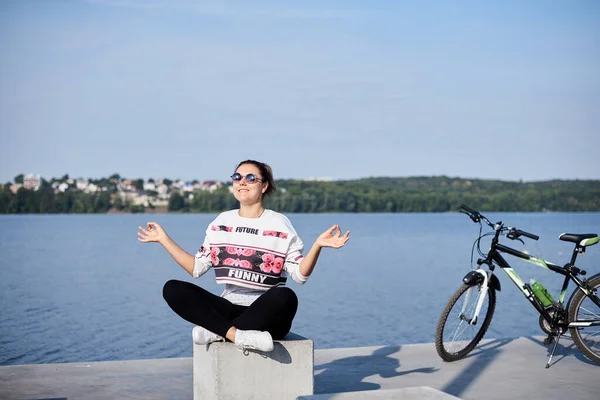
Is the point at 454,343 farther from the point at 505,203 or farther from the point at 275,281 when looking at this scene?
the point at 505,203

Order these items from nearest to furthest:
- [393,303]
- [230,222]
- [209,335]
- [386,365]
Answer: [209,335], [230,222], [386,365], [393,303]

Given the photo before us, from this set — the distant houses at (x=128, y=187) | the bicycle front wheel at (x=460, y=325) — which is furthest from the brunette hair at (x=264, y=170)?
the distant houses at (x=128, y=187)

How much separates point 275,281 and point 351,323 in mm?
12064

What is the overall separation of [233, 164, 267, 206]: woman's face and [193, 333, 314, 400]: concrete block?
2.96 feet

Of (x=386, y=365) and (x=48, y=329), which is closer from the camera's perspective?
(x=386, y=365)

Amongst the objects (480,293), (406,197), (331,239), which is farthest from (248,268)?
(406,197)

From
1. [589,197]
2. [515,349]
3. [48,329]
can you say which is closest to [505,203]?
[589,197]

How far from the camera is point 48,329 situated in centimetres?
1622

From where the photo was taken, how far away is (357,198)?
107750mm

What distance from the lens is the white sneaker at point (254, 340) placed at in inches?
180

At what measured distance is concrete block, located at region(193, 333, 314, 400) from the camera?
15.2ft

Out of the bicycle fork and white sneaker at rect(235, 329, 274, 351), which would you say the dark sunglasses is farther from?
the bicycle fork

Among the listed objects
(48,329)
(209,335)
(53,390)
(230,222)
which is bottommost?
(48,329)

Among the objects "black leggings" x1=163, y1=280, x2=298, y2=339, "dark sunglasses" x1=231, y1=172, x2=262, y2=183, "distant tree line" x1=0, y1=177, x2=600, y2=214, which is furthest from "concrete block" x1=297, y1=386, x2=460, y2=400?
"distant tree line" x1=0, y1=177, x2=600, y2=214
